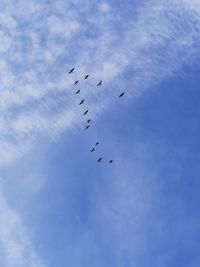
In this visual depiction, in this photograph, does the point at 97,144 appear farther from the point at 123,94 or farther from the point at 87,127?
the point at 123,94

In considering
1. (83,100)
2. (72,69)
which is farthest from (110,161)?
(72,69)

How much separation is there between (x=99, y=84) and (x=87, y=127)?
13.5 m

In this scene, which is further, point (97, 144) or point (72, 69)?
point (97, 144)

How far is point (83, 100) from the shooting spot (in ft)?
515

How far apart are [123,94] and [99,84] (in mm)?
8032

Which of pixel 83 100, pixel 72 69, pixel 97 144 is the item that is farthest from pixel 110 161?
pixel 72 69

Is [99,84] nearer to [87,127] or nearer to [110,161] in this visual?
[87,127]

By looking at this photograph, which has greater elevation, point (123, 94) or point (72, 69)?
point (72, 69)

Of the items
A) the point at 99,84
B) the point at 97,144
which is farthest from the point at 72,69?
the point at 97,144

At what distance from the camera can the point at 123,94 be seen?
152m

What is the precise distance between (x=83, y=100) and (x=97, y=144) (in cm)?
1446

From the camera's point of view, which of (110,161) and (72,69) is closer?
(72,69)

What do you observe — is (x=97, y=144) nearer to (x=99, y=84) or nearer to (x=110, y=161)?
(x=110, y=161)

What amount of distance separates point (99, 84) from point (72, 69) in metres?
10.3
